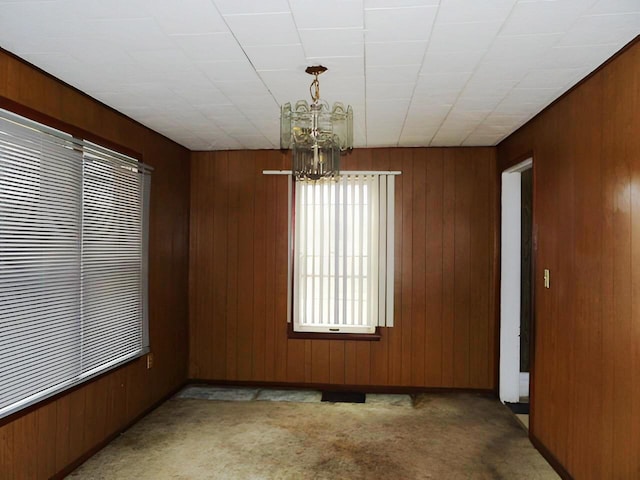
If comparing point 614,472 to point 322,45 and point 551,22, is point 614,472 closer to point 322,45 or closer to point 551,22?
point 551,22

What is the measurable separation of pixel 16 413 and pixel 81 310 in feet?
2.36

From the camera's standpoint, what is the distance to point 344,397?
173 inches

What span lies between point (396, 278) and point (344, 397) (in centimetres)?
130

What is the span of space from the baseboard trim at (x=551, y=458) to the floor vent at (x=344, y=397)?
154 cm

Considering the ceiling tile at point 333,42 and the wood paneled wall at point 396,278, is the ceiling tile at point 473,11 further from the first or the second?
the wood paneled wall at point 396,278

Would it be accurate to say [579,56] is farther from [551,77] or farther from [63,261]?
[63,261]

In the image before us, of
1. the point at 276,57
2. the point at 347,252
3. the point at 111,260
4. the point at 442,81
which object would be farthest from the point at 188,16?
the point at 347,252

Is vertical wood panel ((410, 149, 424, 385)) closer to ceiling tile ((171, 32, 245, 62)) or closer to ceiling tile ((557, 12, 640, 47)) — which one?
ceiling tile ((557, 12, 640, 47))

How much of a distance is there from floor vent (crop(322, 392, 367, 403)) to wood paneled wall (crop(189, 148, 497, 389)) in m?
0.14

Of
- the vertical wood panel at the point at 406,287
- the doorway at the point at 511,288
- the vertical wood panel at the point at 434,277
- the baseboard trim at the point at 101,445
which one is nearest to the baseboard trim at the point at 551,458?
the doorway at the point at 511,288

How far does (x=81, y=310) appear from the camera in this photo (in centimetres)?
294

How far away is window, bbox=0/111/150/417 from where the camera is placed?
2.36 meters

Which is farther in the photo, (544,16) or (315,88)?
(315,88)

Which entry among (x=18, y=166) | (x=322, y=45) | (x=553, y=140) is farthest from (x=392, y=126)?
(x=18, y=166)
